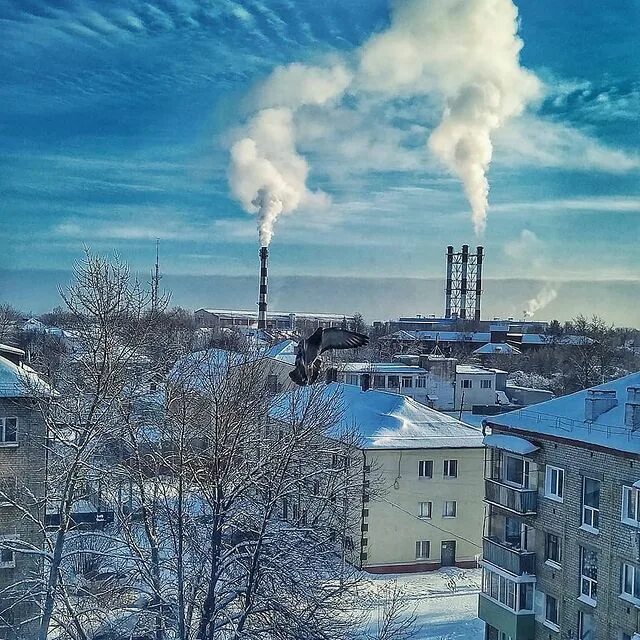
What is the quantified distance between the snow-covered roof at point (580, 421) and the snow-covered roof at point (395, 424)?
3304mm

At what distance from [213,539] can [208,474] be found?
29.9 inches

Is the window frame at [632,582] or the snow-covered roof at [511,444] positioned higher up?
the snow-covered roof at [511,444]

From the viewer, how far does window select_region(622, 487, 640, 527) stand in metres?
8.21

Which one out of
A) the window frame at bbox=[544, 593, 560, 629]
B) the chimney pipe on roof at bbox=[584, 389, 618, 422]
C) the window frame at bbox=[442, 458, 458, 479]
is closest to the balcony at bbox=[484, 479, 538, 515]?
the window frame at bbox=[544, 593, 560, 629]

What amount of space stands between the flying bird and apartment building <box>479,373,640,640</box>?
3.86 metres

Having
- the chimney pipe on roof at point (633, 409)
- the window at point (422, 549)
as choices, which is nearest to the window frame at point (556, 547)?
the chimney pipe on roof at point (633, 409)

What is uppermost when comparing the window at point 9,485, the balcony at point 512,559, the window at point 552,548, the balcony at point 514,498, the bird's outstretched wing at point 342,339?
the bird's outstretched wing at point 342,339

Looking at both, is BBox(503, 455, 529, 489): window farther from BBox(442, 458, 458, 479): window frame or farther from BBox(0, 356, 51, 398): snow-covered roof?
BBox(0, 356, 51, 398): snow-covered roof

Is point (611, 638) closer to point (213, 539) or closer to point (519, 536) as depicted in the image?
point (519, 536)

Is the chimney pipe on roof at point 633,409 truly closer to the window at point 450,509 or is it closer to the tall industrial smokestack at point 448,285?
the window at point 450,509

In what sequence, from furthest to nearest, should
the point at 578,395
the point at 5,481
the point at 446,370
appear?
1. the point at 446,370
2. the point at 578,395
3. the point at 5,481

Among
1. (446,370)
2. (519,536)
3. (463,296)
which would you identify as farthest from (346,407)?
(463,296)

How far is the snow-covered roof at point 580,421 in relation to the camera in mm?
8492

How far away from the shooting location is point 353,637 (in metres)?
8.27
